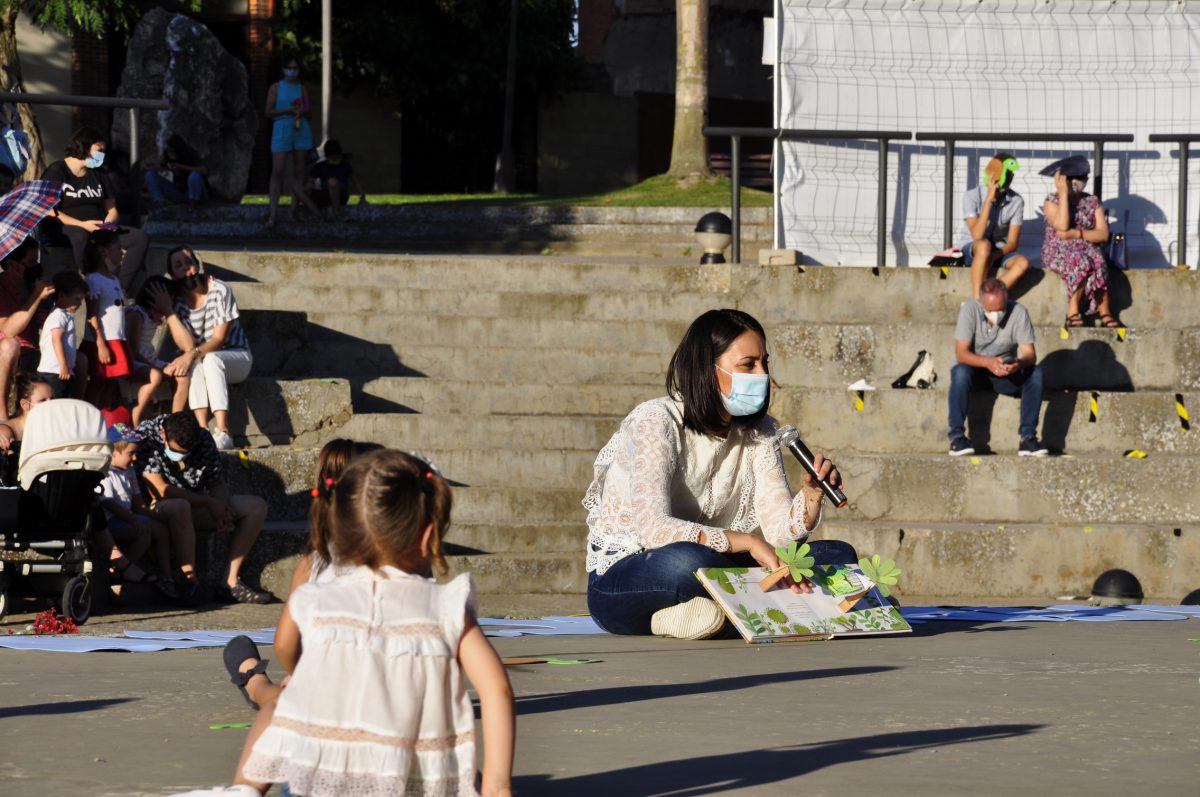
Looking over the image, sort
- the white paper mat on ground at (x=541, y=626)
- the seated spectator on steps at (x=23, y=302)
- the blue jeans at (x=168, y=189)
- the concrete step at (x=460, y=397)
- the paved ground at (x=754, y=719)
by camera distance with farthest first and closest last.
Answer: the blue jeans at (x=168, y=189)
the concrete step at (x=460, y=397)
the seated spectator on steps at (x=23, y=302)
the white paper mat on ground at (x=541, y=626)
the paved ground at (x=754, y=719)

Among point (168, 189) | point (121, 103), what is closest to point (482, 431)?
point (121, 103)

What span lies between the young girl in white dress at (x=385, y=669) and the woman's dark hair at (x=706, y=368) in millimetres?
3074

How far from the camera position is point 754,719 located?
5.20 metres

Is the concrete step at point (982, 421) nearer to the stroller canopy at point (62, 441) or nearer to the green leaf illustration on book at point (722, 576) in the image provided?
the stroller canopy at point (62, 441)

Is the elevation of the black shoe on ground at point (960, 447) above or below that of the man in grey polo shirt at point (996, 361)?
below

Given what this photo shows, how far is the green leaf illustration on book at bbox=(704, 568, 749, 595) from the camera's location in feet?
22.1

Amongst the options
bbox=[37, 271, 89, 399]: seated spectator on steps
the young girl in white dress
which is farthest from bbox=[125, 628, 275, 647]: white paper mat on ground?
the young girl in white dress

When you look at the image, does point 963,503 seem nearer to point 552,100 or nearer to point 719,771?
point 719,771

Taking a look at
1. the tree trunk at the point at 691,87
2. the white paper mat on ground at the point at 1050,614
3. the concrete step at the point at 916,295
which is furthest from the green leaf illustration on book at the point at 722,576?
the tree trunk at the point at 691,87

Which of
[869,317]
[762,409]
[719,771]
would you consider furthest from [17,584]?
[869,317]

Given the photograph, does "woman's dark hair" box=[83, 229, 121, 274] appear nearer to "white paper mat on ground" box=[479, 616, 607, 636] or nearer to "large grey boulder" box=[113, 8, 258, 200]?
"white paper mat on ground" box=[479, 616, 607, 636]

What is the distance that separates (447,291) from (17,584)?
17.9 ft

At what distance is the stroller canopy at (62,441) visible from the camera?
8883 mm

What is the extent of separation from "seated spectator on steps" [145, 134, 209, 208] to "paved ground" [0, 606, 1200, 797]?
15315mm
